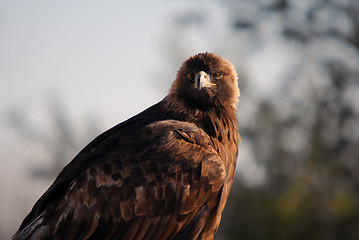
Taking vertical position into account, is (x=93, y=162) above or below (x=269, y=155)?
below

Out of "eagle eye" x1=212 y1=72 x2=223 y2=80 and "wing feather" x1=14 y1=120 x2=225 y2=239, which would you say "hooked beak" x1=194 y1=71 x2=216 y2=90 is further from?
"wing feather" x1=14 y1=120 x2=225 y2=239

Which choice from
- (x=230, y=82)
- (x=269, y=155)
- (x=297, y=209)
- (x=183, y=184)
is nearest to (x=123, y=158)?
(x=183, y=184)

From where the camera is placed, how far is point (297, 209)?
2269 cm

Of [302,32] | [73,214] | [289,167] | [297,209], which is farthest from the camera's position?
[289,167]

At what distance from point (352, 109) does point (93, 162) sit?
58.9 feet

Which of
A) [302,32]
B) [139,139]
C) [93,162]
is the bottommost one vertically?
[93,162]

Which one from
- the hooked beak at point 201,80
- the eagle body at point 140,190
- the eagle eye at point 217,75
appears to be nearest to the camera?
the eagle body at point 140,190

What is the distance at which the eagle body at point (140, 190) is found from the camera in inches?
178

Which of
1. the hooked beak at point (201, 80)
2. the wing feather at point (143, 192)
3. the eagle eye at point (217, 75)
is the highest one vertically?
the eagle eye at point (217, 75)

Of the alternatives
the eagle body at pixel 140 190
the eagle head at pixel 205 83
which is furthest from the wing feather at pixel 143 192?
the eagle head at pixel 205 83

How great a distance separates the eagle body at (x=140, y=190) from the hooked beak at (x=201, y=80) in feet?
1.77

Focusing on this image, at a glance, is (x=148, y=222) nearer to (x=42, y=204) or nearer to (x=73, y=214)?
(x=73, y=214)

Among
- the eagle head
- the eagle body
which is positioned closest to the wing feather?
→ the eagle body

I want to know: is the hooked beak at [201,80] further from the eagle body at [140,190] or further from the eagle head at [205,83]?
the eagle body at [140,190]
